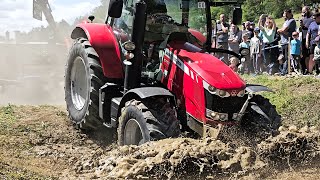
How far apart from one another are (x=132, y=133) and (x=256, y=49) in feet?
24.1

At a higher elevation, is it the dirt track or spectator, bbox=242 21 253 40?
spectator, bbox=242 21 253 40

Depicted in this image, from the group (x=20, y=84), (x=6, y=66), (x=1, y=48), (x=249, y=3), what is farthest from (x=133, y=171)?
(x=249, y=3)

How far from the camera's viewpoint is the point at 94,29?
24.1 feet

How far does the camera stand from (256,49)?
1245cm

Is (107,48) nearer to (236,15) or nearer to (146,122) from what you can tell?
(236,15)

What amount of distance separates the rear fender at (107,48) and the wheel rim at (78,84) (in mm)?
584

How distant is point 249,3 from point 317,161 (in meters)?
23.6

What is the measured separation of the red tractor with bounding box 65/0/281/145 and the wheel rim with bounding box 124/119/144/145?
1 centimetres

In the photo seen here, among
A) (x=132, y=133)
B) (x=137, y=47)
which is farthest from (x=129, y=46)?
(x=132, y=133)

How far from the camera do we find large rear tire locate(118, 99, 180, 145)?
5.28 meters

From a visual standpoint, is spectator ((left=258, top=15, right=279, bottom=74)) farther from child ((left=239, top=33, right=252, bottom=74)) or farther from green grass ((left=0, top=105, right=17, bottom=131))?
green grass ((left=0, top=105, right=17, bottom=131))

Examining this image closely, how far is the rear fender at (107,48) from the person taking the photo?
22.3 ft

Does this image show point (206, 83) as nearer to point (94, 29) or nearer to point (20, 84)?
point (94, 29)

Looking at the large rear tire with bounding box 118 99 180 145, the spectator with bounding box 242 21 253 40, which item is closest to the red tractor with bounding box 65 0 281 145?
the large rear tire with bounding box 118 99 180 145
